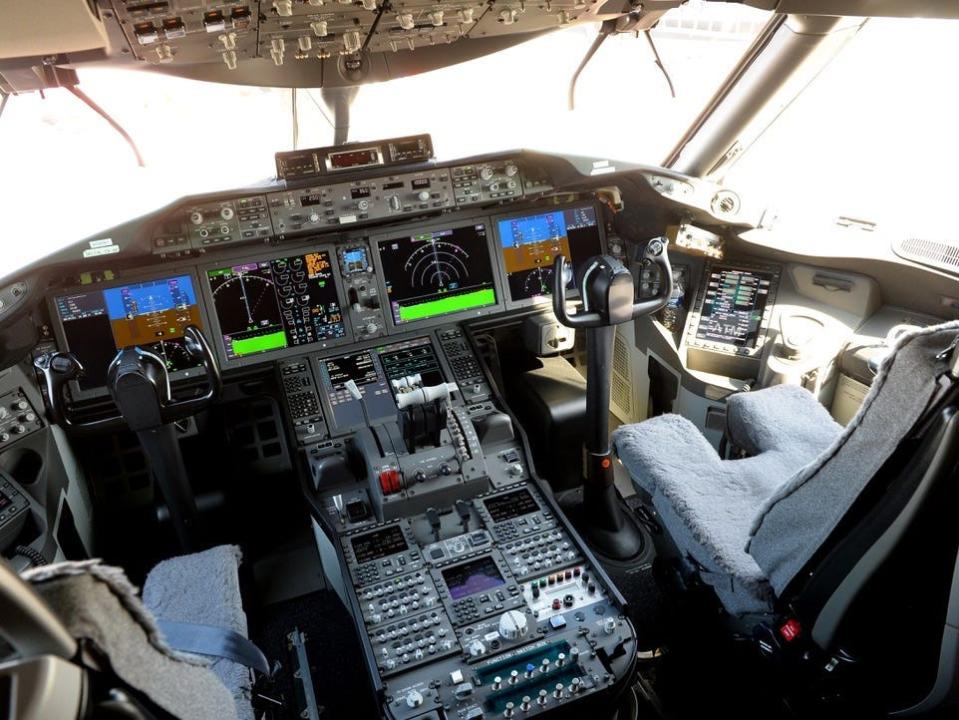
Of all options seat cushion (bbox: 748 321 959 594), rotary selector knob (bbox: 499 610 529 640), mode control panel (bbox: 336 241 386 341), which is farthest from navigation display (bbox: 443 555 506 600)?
mode control panel (bbox: 336 241 386 341)

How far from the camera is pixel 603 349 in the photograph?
253cm

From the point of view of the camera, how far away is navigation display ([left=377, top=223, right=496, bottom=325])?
10.3 ft

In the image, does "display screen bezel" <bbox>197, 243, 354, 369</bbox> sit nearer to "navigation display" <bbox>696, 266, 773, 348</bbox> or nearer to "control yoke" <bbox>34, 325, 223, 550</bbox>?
"control yoke" <bbox>34, 325, 223, 550</bbox>

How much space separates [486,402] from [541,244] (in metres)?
0.84

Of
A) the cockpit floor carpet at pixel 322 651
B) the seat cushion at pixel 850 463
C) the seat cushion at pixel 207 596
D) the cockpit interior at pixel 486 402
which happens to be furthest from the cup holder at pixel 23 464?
the seat cushion at pixel 850 463

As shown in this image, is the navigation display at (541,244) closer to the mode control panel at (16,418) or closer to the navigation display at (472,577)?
the navigation display at (472,577)

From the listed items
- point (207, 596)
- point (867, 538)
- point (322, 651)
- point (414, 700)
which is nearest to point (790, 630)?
point (867, 538)

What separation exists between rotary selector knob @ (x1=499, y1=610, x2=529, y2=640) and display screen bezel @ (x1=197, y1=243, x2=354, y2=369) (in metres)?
1.47

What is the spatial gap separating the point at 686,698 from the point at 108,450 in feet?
8.32

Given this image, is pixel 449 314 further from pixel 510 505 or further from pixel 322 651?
pixel 322 651

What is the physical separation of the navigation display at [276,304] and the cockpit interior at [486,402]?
1 cm

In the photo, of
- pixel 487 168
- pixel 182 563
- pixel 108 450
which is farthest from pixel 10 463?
pixel 487 168

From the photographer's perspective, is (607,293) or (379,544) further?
(379,544)

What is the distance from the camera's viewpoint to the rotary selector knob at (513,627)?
211 cm
